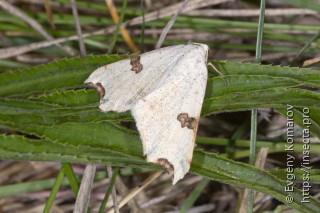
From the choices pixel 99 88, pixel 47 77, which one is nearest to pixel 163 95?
pixel 99 88

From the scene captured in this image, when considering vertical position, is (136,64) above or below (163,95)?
above

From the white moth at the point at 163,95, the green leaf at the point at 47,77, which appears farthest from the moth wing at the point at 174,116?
the green leaf at the point at 47,77

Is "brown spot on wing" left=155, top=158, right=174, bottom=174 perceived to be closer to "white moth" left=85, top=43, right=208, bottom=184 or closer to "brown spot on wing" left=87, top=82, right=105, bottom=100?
"white moth" left=85, top=43, right=208, bottom=184

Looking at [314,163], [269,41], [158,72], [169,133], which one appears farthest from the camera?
[269,41]

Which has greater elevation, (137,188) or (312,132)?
(312,132)

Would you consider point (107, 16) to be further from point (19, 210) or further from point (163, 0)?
point (19, 210)

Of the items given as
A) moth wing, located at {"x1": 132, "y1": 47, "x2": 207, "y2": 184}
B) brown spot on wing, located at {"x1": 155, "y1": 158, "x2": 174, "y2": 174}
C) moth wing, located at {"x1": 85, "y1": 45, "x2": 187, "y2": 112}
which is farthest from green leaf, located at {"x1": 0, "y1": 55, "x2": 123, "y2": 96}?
brown spot on wing, located at {"x1": 155, "y1": 158, "x2": 174, "y2": 174}

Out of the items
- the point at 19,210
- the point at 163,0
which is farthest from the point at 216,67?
the point at 19,210

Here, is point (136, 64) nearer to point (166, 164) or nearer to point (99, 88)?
point (99, 88)
